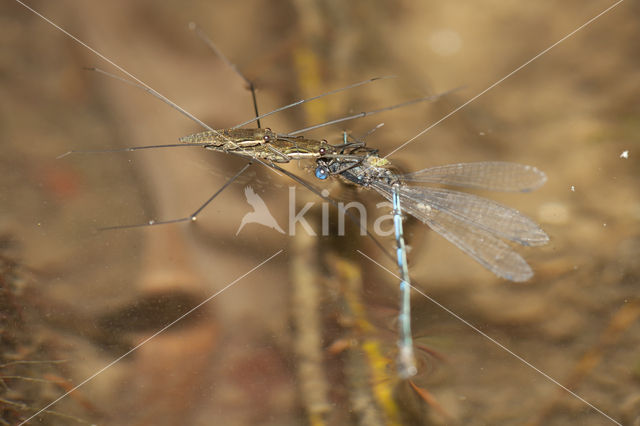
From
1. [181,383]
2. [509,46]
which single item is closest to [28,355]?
[181,383]

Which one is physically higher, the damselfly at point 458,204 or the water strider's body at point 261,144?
the water strider's body at point 261,144

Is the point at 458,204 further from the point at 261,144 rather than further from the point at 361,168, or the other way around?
the point at 261,144

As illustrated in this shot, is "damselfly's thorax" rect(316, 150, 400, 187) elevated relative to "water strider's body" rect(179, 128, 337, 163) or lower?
lower

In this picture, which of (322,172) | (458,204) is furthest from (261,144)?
(458,204)

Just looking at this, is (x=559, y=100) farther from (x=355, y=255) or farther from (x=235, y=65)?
(x=235, y=65)

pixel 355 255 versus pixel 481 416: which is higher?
pixel 355 255
